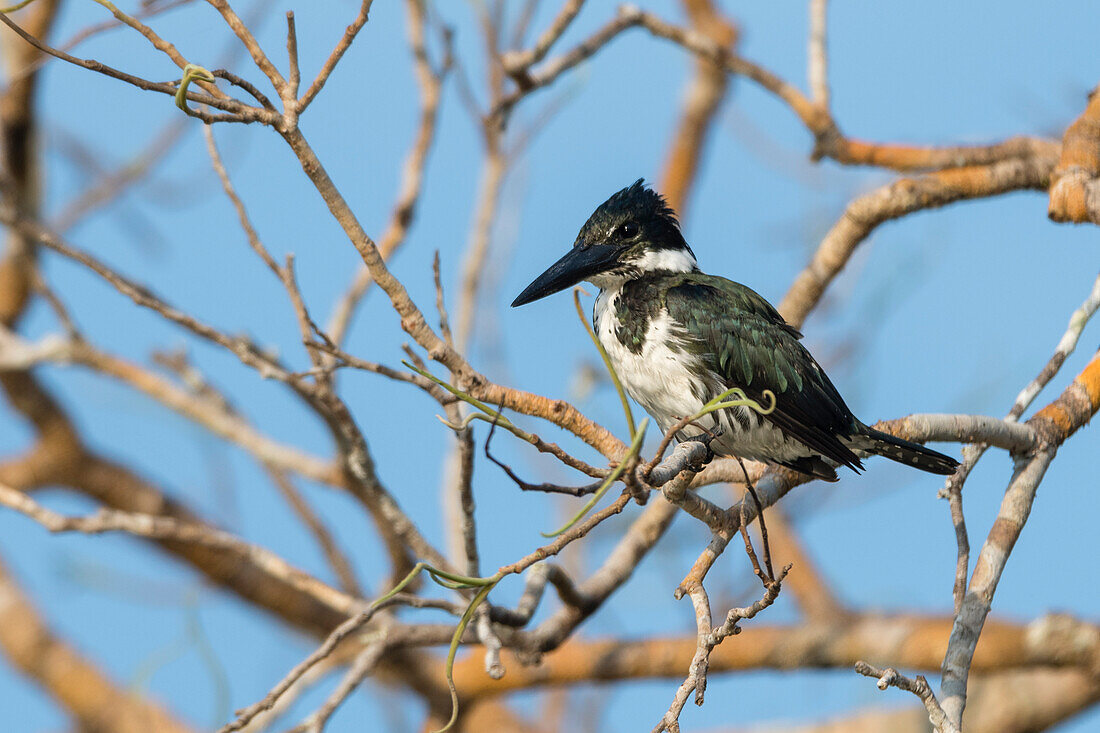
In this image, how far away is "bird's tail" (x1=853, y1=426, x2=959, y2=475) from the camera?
9.43 feet

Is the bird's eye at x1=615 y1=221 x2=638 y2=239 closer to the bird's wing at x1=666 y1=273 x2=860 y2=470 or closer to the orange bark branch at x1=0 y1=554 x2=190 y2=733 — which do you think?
the bird's wing at x1=666 y1=273 x2=860 y2=470


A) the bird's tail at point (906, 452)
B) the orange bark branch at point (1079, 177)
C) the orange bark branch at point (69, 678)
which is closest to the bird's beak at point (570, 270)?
the bird's tail at point (906, 452)

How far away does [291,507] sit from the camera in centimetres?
538

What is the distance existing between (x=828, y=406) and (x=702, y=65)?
4972mm

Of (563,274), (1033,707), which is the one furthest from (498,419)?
(1033,707)

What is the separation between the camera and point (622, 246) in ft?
11.4

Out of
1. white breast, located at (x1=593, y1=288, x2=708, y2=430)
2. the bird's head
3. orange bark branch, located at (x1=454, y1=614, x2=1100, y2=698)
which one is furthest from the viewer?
orange bark branch, located at (x1=454, y1=614, x2=1100, y2=698)

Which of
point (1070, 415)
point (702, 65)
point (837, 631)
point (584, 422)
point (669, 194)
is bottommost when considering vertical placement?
point (584, 422)

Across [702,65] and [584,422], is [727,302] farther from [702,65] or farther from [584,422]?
[702,65]

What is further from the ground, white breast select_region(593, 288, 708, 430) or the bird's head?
the bird's head

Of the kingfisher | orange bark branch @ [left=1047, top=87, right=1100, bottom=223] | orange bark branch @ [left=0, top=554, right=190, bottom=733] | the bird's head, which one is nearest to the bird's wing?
the kingfisher

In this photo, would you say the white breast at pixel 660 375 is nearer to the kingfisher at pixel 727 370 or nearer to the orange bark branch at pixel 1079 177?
the kingfisher at pixel 727 370

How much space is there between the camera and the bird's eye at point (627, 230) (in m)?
3.52

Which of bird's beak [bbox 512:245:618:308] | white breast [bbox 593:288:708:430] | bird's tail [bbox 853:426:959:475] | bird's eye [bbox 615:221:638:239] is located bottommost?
bird's tail [bbox 853:426:959:475]
